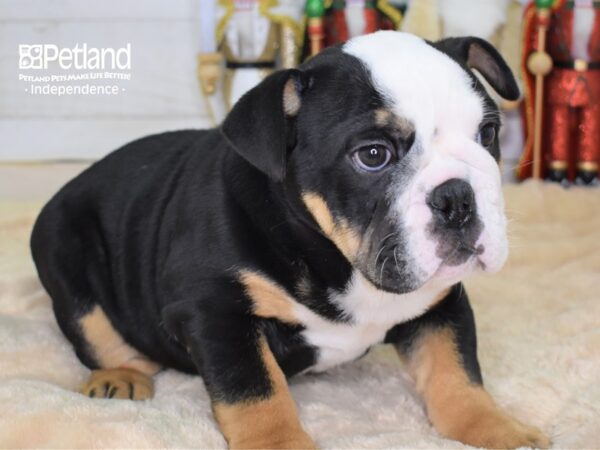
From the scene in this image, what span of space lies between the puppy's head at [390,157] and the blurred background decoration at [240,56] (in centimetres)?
201

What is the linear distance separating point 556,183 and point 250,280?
7.41 ft

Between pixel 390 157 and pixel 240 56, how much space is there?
234 centimetres

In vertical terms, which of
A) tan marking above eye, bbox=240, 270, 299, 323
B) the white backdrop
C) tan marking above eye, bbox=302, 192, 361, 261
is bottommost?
the white backdrop

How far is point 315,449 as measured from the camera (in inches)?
65.7

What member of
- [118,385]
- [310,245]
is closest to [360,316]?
[310,245]

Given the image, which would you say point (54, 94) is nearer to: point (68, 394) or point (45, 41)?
point (45, 41)

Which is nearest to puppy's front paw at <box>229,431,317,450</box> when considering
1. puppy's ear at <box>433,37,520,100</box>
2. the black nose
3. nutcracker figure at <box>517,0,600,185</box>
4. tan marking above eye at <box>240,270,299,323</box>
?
tan marking above eye at <box>240,270,299,323</box>

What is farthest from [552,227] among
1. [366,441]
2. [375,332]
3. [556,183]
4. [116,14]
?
[116,14]

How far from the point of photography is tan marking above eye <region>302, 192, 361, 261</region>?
164cm

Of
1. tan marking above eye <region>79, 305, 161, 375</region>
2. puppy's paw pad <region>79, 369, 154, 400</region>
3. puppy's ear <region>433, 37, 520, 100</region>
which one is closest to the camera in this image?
puppy's ear <region>433, 37, 520, 100</region>

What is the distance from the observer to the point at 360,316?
6.02 ft

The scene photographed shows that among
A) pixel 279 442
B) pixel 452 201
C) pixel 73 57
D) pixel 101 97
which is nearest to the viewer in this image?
pixel 452 201

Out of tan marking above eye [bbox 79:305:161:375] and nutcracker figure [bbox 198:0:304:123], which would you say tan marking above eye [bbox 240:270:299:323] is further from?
nutcracker figure [bbox 198:0:304:123]

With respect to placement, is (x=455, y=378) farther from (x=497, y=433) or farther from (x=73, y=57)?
(x=73, y=57)
